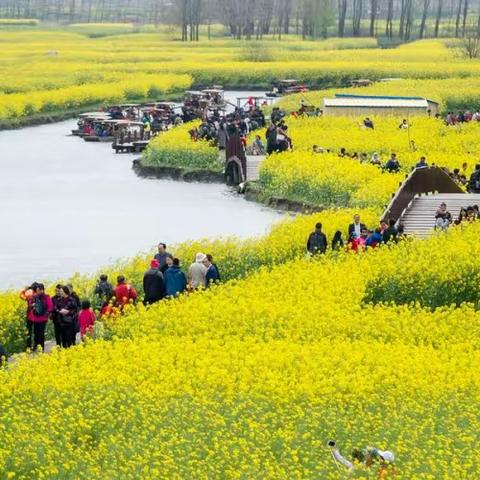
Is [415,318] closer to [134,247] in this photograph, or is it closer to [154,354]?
[154,354]

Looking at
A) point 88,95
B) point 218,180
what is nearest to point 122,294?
point 218,180

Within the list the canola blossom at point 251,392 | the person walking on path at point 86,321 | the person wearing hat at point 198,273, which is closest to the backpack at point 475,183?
the canola blossom at point 251,392

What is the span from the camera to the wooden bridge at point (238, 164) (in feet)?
184

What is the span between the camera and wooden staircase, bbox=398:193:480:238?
39.6 meters

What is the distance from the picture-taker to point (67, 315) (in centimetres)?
2605

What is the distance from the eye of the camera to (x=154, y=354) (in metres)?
23.7

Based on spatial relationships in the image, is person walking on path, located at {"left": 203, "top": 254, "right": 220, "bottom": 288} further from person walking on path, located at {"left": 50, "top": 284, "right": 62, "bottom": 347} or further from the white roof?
the white roof

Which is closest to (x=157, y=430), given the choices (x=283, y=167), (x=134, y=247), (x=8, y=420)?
(x=8, y=420)

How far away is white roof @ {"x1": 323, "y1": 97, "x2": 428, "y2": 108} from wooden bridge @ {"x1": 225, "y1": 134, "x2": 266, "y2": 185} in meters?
15.3

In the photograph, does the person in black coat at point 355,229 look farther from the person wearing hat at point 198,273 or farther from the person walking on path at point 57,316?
the person walking on path at point 57,316

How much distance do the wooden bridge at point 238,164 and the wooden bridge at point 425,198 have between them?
13.7 meters

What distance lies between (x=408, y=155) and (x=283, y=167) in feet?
17.9

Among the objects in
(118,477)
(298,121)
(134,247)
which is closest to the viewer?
(118,477)

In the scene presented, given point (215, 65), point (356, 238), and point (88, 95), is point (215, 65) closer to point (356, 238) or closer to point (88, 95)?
point (88, 95)
